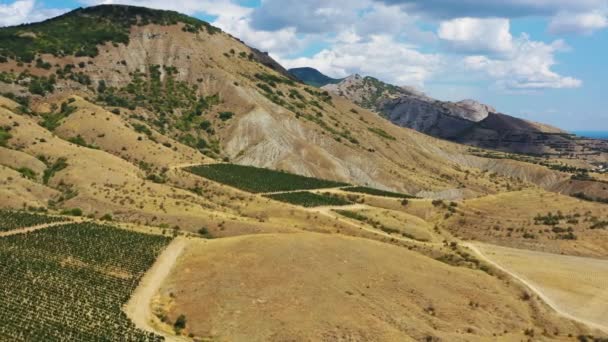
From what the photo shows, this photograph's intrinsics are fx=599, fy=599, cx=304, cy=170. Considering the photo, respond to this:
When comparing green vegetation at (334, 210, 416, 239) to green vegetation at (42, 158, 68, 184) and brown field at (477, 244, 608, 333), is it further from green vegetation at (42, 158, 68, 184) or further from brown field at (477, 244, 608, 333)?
green vegetation at (42, 158, 68, 184)

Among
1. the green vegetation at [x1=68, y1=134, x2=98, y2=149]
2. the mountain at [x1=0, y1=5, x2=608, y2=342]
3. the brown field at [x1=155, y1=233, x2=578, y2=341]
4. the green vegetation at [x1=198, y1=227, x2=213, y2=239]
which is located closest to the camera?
the brown field at [x1=155, y1=233, x2=578, y2=341]

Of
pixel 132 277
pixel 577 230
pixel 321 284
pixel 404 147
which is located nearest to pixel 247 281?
pixel 321 284

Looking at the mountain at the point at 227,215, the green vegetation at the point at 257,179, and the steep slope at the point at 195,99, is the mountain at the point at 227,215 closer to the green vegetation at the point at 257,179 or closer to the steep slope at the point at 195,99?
the steep slope at the point at 195,99

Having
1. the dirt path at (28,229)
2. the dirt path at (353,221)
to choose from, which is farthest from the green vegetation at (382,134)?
the dirt path at (28,229)

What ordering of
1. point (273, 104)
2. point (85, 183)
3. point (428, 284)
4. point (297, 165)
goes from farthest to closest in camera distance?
point (273, 104)
point (297, 165)
point (85, 183)
point (428, 284)

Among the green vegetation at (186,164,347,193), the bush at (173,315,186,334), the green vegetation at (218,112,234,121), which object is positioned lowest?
the bush at (173,315,186,334)

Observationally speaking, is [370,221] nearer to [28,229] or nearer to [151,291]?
[151,291]

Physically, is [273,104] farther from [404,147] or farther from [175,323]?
[175,323]

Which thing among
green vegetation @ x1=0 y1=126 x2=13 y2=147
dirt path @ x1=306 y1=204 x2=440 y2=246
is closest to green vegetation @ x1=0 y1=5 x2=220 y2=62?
green vegetation @ x1=0 y1=126 x2=13 y2=147
